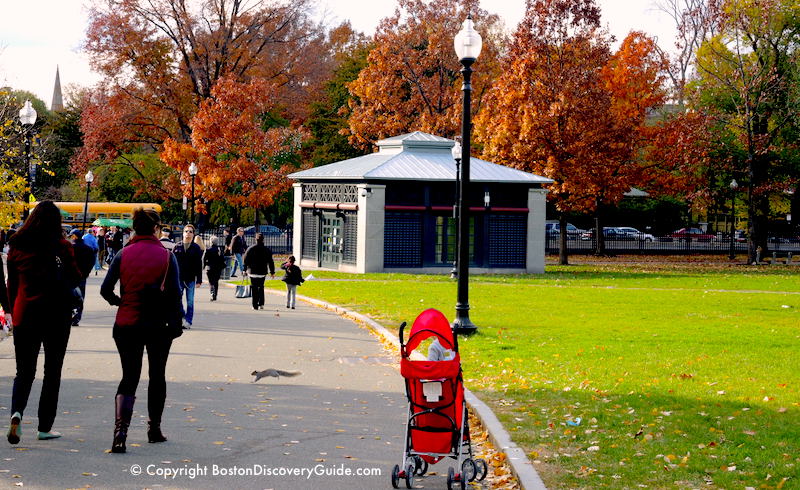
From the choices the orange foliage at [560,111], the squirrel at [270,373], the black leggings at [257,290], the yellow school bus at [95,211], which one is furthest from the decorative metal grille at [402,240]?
the yellow school bus at [95,211]

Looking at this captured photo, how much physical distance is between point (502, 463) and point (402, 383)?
4231mm

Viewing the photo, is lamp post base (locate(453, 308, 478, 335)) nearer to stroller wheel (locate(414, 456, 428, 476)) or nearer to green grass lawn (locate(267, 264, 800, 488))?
green grass lawn (locate(267, 264, 800, 488))

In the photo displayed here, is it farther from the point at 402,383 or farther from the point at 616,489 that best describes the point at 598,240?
the point at 616,489

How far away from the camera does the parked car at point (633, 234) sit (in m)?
59.8

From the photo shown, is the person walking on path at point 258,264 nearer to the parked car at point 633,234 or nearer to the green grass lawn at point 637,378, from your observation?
the green grass lawn at point 637,378

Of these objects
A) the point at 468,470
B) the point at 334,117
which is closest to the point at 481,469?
the point at 468,470

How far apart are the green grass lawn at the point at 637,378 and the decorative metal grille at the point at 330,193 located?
10.3m

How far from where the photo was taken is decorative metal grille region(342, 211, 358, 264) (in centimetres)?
3831

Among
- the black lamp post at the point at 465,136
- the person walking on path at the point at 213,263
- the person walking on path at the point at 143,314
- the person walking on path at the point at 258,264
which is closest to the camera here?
the person walking on path at the point at 143,314

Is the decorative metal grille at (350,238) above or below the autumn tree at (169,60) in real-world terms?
below

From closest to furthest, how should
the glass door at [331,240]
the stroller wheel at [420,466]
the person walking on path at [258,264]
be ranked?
1. the stroller wheel at [420,466]
2. the person walking on path at [258,264]
3. the glass door at [331,240]

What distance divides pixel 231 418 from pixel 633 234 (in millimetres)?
62793

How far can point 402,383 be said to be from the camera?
41.0 ft

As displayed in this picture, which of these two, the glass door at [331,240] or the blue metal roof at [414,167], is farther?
the glass door at [331,240]
